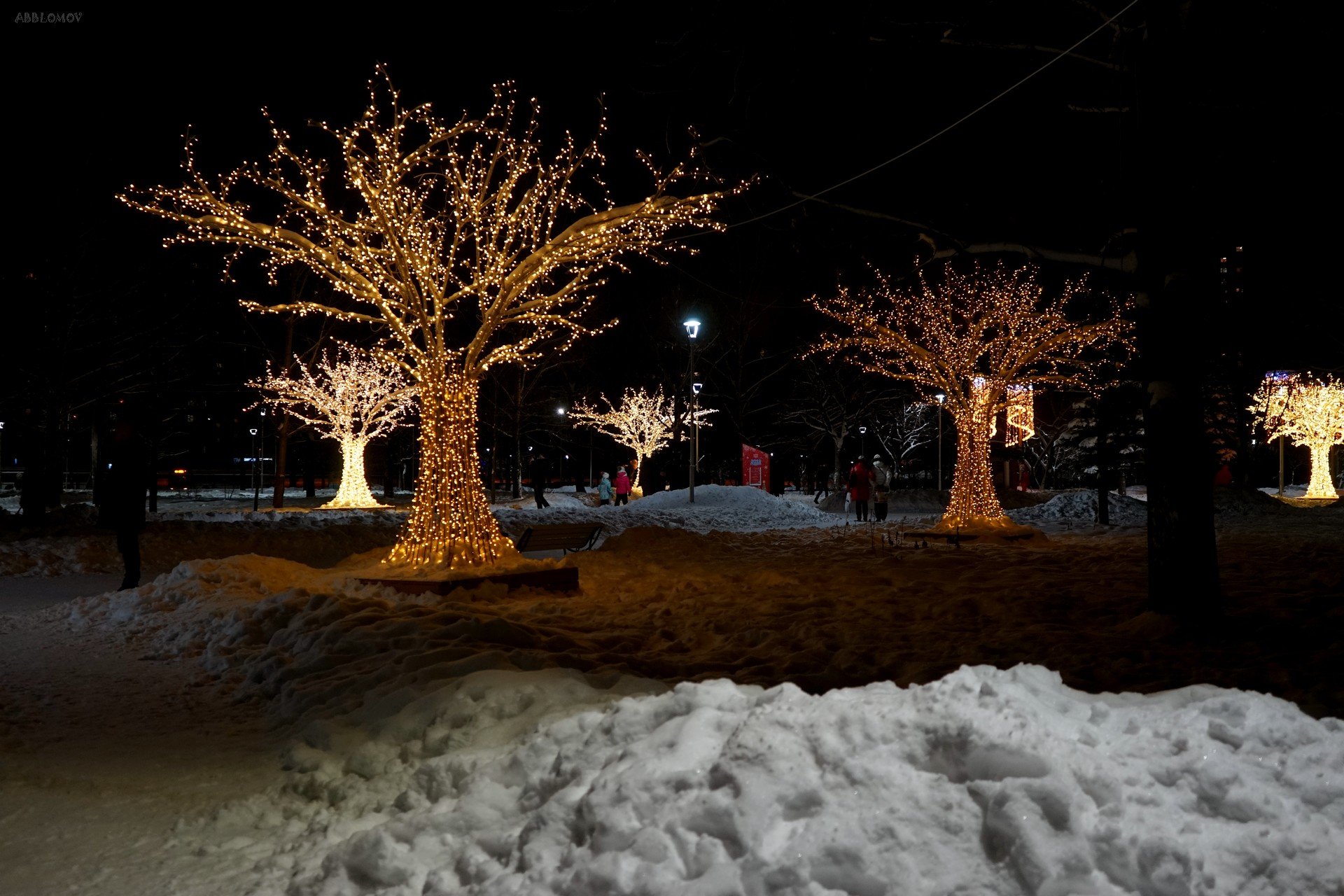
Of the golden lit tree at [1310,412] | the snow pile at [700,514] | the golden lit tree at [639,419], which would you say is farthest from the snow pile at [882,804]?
the golden lit tree at [639,419]

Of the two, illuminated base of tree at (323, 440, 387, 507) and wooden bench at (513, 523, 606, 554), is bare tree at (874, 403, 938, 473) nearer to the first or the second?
illuminated base of tree at (323, 440, 387, 507)

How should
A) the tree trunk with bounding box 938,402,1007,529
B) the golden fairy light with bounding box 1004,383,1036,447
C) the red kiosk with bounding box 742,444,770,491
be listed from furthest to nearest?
the red kiosk with bounding box 742,444,770,491
the golden fairy light with bounding box 1004,383,1036,447
the tree trunk with bounding box 938,402,1007,529

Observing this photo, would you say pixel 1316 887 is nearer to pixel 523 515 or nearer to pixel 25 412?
pixel 523 515

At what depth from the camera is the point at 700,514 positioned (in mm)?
22578

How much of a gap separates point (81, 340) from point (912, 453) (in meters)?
47.0

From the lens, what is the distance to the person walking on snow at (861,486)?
22359mm

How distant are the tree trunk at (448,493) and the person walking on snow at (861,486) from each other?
45.2ft

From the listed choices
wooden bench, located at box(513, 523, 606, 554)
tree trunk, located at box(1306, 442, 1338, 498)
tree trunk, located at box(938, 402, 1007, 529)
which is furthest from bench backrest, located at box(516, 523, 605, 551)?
tree trunk, located at box(1306, 442, 1338, 498)

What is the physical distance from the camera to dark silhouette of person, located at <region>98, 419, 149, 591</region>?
10.3 m

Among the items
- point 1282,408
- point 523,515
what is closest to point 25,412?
point 523,515

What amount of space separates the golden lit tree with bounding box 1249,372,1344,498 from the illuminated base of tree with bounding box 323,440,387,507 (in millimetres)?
32198

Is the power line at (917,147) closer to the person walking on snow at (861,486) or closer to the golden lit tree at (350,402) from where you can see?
the person walking on snow at (861,486)

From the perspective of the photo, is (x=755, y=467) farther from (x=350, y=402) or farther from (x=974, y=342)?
(x=974, y=342)

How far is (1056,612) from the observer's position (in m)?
8.41
